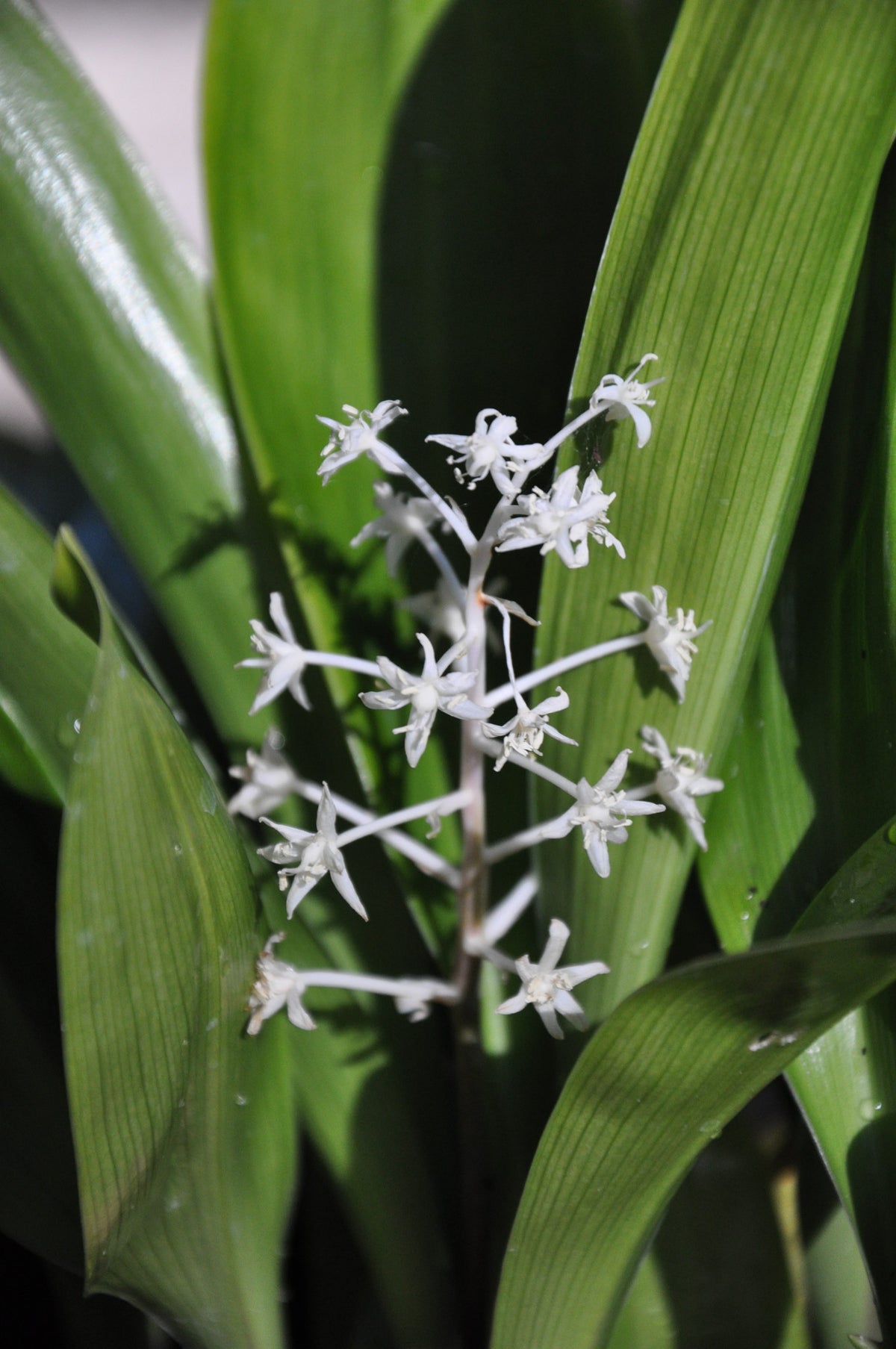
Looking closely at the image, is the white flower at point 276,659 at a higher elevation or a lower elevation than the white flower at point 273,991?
higher

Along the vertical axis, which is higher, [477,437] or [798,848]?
[477,437]

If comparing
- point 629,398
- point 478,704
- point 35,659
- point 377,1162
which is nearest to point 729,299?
point 629,398

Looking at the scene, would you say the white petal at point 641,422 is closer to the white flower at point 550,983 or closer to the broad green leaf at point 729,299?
the broad green leaf at point 729,299

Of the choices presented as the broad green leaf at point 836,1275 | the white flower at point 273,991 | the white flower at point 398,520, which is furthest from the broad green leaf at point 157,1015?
the broad green leaf at point 836,1275

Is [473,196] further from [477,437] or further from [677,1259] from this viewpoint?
[677,1259]

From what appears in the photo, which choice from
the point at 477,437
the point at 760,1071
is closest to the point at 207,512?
the point at 477,437

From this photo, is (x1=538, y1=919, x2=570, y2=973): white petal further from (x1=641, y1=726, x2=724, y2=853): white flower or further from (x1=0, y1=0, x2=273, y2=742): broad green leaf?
(x1=0, y1=0, x2=273, y2=742): broad green leaf
